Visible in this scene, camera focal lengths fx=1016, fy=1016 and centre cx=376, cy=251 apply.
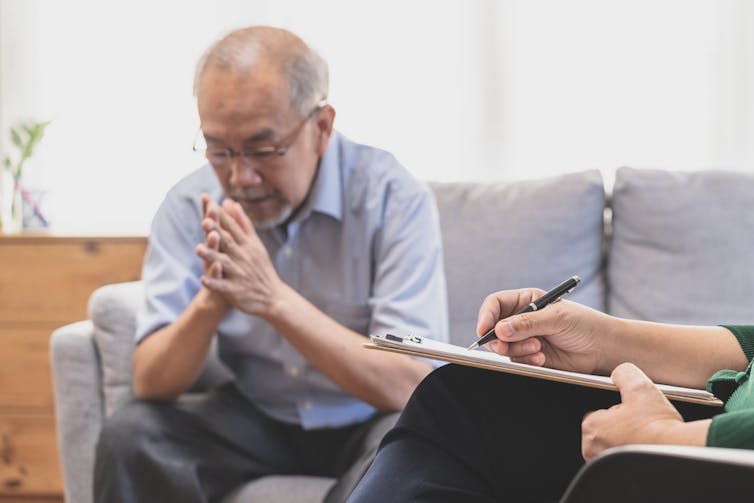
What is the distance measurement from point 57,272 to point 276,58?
41.2 inches

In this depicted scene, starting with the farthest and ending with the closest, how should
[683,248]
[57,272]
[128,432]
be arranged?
1. [57,272]
2. [683,248]
3. [128,432]

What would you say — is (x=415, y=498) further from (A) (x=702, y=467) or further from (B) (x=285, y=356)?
(B) (x=285, y=356)

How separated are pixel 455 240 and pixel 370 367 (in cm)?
66

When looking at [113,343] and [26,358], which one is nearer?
[113,343]

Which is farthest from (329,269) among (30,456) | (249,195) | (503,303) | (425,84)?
(30,456)

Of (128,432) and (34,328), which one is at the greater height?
(128,432)

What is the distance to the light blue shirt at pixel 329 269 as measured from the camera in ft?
5.80

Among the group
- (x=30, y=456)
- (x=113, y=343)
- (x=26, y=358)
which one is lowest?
(x=30, y=456)

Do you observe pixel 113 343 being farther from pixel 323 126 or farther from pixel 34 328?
pixel 34 328

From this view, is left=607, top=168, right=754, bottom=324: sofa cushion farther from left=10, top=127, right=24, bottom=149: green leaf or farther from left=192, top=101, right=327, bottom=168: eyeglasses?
left=10, top=127, right=24, bottom=149: green leaf

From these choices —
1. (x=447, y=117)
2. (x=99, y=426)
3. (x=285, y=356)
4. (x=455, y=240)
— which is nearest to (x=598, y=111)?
(x=447, y=117)

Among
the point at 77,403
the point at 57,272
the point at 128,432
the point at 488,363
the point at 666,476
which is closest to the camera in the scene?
the point at 666,476

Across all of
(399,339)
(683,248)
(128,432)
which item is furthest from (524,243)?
(399,339)

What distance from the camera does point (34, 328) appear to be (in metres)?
2.53
